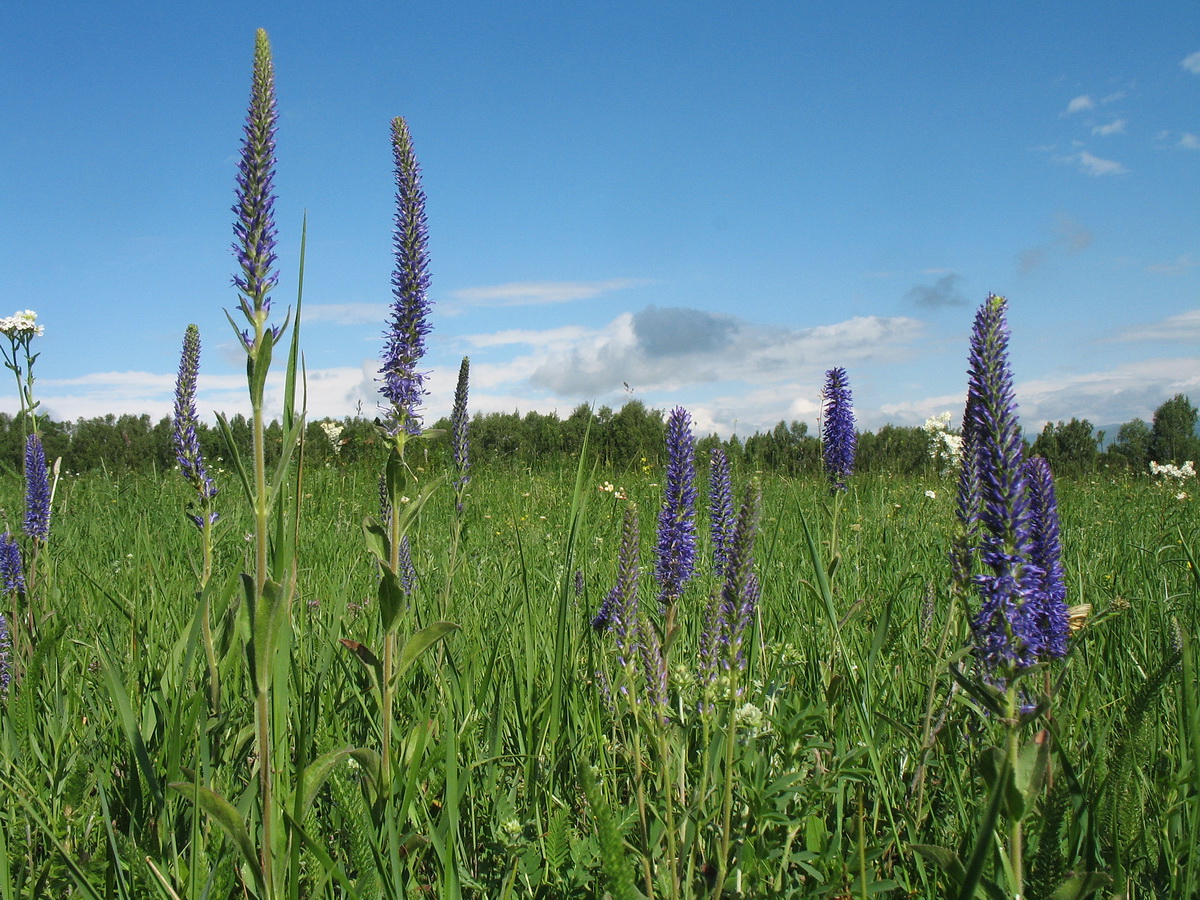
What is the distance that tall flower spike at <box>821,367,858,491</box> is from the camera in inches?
185

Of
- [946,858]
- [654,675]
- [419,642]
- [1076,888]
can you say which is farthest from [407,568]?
[1076,888]

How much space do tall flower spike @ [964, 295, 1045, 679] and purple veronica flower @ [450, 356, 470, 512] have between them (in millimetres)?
3032

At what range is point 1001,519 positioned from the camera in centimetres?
155

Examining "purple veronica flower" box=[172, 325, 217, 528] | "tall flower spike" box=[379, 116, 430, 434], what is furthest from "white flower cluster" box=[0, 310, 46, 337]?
"tall flower spike" box=[379, 116, 430, 434]

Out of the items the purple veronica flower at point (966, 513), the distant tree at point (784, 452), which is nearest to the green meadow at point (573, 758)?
the purple veronica flower at point (966, 513)

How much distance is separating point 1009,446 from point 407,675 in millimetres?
2350

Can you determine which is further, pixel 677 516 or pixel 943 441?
pixel 943 441

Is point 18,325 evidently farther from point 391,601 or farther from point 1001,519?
point 1001,519

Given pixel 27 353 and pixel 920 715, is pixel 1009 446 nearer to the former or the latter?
pixel 920 715

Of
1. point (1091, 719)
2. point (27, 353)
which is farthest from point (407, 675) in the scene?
point (27, 353)

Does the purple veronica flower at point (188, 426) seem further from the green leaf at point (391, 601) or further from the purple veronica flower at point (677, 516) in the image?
the purple veronica flower at point (677, 516)

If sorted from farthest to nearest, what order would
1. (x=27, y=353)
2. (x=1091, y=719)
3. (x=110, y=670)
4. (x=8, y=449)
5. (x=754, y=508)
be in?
(x=8, y=449), (x=27, y=353), (x=1091, y=719), (x=110, y=670), (x=754, y=508)

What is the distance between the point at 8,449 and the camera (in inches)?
530

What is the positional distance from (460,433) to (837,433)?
96.4 inches
